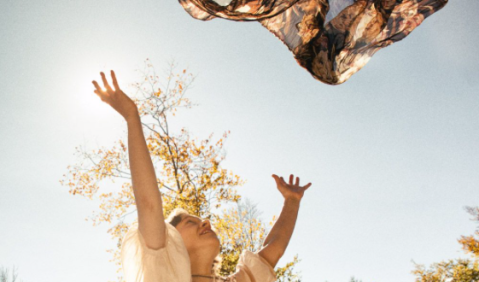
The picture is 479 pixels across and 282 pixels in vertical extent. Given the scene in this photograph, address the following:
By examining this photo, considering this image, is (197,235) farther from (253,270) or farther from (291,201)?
(291,201)

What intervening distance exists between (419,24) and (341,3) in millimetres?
361

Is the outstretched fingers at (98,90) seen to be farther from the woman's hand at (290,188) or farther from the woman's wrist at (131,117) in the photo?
the woman's hand at (290,188)

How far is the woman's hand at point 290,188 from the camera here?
2.42 m

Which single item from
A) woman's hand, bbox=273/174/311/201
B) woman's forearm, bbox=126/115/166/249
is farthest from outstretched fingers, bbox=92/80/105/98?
woman's hand, bbox=273/174/311/201

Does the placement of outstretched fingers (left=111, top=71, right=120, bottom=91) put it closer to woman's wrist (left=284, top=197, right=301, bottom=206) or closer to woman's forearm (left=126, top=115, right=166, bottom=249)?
woman's forearm (left=126, top=115, right=166, bottom=249)

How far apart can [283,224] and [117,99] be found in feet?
4.40

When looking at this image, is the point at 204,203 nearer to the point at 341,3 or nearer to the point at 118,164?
the point at 118,164

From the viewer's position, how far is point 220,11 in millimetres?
1213

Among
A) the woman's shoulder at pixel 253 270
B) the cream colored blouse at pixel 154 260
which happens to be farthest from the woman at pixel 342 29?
the woman's shoulder at pixel 253 270

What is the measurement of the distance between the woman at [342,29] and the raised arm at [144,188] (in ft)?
2.35

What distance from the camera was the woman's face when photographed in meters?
1.83

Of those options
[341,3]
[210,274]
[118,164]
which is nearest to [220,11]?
[341,3]

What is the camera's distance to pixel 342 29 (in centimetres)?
158

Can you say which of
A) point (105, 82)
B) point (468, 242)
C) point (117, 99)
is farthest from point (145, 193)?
point (468, 242)
